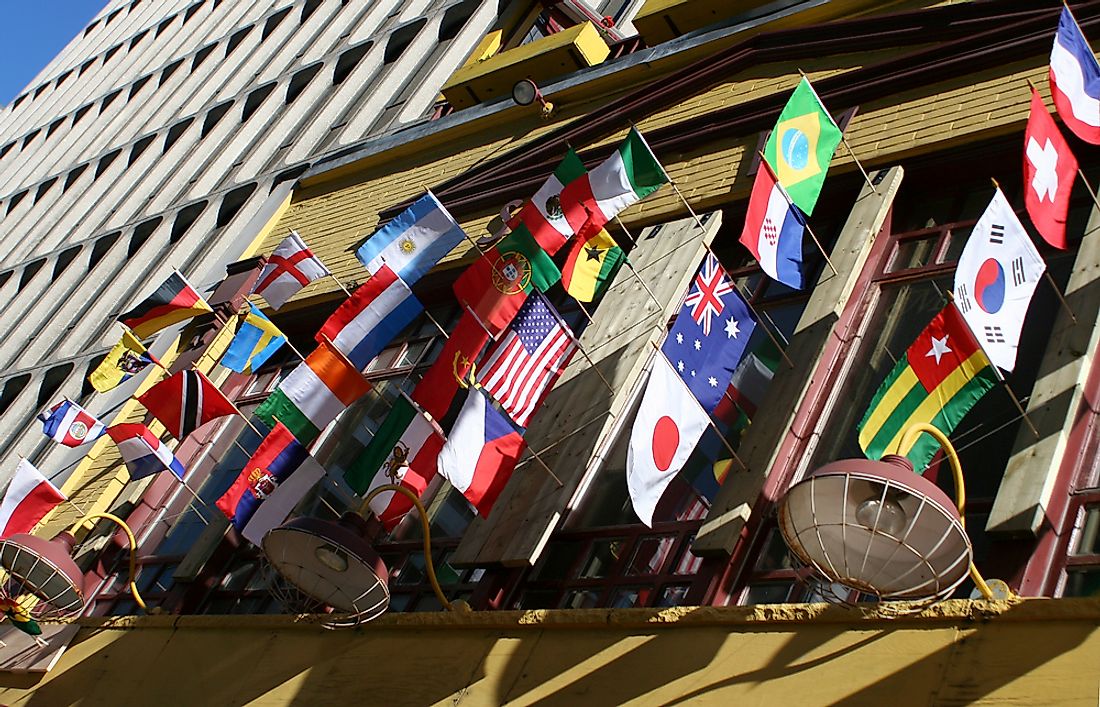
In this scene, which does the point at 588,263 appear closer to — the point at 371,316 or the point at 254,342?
the point at 371,316

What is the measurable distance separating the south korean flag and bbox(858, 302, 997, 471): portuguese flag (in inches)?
3.9

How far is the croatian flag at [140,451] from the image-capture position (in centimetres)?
1427

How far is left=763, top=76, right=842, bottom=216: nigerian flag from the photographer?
1012cm

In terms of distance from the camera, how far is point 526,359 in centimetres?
1090

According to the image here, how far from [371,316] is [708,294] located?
11.5ft

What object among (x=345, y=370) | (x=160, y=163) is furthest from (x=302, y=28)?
(x=345, y=370)

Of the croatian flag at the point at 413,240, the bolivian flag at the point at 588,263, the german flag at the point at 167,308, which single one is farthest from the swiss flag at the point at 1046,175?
the german flag at the point at 167,308

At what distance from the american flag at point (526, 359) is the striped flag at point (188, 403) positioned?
3795 mm

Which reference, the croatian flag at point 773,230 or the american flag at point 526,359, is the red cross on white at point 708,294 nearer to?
the croatian flag at point 773,230

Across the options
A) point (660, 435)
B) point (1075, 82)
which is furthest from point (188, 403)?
point (1075, 82)

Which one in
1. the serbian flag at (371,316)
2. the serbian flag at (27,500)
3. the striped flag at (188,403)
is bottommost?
the serbian flag at (27,500)

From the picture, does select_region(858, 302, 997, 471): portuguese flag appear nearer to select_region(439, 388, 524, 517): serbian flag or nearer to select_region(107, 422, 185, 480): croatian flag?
select_region(439, 388, 524, 517): serbian flag

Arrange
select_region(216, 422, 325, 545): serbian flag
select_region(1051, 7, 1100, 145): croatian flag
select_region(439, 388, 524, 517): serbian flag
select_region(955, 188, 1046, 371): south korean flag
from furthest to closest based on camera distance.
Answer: select_region(216, 422, 325, 545): serbian flag < select_region(439, 388, 524, 517): serbian flag < select_region(1051, 7, 1100, 145): croatian flag < select_region(955, 188, 1046, 371): south korean flag

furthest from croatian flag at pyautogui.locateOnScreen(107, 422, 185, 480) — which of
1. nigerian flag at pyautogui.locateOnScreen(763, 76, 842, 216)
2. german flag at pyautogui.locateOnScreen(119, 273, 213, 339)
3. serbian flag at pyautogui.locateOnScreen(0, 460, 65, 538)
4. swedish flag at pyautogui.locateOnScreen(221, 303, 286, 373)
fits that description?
nigerian flag at pyautogui.locateOnScreen(763, 76, 842, 216)
